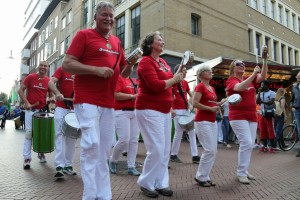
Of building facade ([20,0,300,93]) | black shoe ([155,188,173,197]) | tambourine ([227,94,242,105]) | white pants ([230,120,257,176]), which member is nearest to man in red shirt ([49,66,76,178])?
black shoe ([155,188,173,197])

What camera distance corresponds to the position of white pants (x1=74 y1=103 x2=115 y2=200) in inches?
122

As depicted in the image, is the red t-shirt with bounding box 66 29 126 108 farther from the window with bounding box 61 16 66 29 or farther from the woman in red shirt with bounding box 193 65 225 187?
the window with bounding box 61 16 66 29

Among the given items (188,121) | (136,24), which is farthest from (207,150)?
(136,24)

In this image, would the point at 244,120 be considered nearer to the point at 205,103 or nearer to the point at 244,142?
the point at 244,142

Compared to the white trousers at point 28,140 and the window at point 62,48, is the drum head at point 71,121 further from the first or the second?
the window at point 62,48

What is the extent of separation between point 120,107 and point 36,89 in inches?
83.5

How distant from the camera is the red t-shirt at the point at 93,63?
128 inches

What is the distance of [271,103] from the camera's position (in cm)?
1003

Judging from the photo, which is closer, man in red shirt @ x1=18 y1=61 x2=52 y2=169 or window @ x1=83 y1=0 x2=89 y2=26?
man in red shirt @ x1=18 y1=61 x2=52 y2=169

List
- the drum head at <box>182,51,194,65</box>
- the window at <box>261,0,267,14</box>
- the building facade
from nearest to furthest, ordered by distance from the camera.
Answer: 1. the drum head at <box>182,51,194,65</box>
2. the building facade
3. the window at <box>261,0,267,14</box>

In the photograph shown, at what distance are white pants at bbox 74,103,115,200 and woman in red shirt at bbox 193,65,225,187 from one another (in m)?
1.97

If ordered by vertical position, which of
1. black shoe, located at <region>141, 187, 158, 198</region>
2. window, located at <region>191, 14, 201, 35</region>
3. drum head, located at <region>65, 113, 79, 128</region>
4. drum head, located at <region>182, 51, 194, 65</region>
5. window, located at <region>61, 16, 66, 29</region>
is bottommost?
black shoe, located at <region>141, 187, 158, 198</region>

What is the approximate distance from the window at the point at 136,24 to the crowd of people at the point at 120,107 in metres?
16.2

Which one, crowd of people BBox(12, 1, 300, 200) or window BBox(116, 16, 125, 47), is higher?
window BBox(116, 16, 125, 47)
